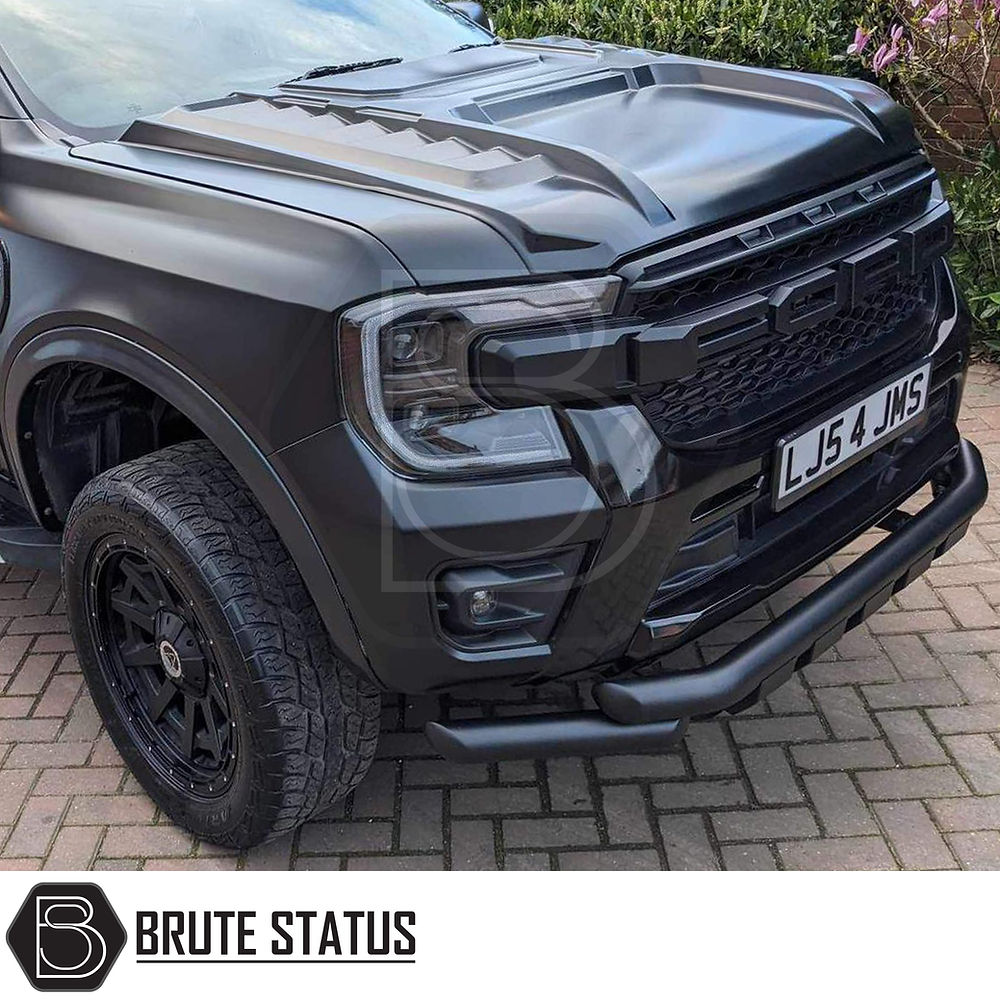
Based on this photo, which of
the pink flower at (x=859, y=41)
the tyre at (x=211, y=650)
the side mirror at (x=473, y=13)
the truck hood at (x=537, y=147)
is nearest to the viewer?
the truck hood at (x=537, y=147)

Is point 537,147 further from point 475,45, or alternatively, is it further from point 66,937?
point 66,937

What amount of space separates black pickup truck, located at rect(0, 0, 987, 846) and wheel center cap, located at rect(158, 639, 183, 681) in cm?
1

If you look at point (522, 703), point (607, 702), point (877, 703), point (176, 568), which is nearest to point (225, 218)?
point (176, 568)

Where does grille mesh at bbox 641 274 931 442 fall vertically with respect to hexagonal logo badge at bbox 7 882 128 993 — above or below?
above

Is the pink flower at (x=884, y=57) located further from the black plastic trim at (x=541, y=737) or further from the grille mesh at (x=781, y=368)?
the black plastic trim at (x=541, y=737)

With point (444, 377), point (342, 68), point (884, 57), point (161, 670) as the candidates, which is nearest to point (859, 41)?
point (884, 57)

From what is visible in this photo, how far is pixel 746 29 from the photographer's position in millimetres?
5434

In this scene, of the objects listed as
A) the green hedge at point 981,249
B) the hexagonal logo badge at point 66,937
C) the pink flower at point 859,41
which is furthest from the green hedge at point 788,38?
the hexagonal logo badge at point 66,937

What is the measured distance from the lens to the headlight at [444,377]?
1851 mm

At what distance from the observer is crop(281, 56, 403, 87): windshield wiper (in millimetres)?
2929

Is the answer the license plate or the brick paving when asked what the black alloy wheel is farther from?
the license plate

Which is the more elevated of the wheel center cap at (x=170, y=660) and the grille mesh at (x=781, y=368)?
the grille mesh at (x=781, y=368)

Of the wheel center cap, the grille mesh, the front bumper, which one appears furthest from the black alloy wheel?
the grille mesh

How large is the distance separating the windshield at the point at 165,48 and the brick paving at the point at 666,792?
61.3 inches
